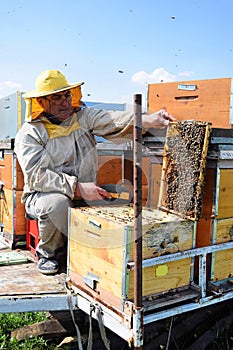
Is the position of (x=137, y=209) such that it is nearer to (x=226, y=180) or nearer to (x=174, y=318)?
(x=226, y=180)

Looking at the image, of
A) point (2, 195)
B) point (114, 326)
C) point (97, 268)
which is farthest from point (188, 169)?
point (2, 195)

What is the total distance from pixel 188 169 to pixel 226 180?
0.24 m

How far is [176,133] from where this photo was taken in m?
2.42

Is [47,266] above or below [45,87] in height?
below

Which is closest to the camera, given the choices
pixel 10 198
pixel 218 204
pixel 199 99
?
pixel 218 204

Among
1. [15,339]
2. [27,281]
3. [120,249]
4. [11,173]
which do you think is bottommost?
[15,339]

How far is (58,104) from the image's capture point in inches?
114

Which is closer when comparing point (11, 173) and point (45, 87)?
point (45, 87)

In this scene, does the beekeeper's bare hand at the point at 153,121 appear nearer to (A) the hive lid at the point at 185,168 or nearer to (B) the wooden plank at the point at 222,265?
(A) the hive lid at the point at 185,168

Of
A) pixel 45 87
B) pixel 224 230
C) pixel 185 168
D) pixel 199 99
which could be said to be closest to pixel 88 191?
pixel 185 168

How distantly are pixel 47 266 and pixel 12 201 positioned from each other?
29.7 inches

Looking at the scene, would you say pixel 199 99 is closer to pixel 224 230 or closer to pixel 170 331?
pixel 224 230

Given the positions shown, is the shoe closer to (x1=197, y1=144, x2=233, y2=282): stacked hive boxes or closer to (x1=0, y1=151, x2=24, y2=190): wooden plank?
(x1=0, y1=151, x2=24, y2=190): wooden plank

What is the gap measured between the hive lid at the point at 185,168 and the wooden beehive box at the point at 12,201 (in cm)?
124
